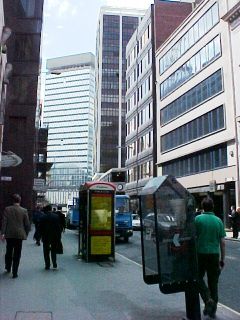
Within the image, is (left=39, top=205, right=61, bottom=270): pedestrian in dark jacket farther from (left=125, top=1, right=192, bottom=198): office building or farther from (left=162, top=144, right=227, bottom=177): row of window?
(left=125, top=1, right=192, bottom=198): office building

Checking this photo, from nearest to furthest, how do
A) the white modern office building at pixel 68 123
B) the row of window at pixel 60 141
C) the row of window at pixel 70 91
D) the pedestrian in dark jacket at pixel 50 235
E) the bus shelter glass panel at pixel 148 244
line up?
the bus shelter glass panel at pixel 148 244, the pedestrian in dark jacket at pixel 50 235, the white modern office building at pixel 68 123, the row of window at pixel 70 91, the row of window at pixel 60 141

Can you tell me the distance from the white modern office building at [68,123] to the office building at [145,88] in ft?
200

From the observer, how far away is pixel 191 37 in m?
46.4

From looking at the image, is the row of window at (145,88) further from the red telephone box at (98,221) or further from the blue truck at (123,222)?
the red telephone box at (98,221)

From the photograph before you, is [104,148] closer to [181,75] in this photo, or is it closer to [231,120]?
[181,75]

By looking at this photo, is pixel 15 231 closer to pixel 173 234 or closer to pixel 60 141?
pixel 173 234

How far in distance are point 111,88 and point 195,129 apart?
335ft

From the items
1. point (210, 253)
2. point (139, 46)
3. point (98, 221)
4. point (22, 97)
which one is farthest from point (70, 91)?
point (210, 253)

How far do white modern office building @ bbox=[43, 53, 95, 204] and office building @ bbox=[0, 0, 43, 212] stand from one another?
87054 millimetres

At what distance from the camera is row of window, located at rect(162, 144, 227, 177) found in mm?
38906

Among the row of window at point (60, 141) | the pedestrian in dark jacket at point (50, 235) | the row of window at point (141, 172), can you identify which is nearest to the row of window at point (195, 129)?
the row of window at point (141, 172)

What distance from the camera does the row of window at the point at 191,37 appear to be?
41.7 m

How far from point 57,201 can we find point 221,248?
415 feet

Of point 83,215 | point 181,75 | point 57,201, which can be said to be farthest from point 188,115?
point 57,201
